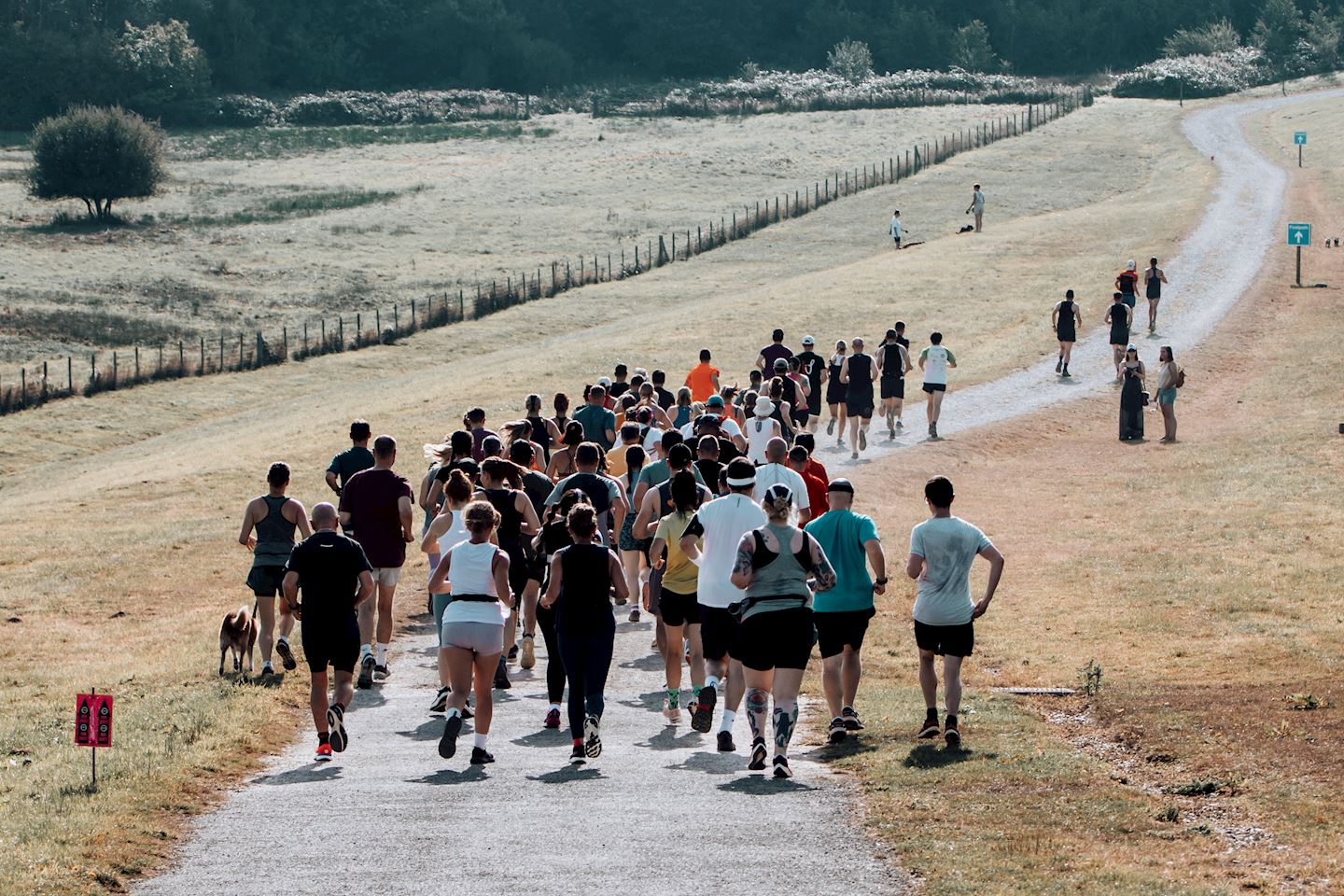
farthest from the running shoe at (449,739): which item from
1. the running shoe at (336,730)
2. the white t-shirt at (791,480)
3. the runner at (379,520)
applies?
the white t-shirt at (791,480)

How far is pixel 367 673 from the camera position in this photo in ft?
49.4

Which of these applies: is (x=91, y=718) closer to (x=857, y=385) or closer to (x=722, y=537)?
(x=722, y=537)

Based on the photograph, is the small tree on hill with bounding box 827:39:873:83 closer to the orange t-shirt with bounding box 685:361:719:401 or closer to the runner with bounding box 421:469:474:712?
the orange t-shirt with bounding box 685:361:719:401

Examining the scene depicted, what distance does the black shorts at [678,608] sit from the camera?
1322cm

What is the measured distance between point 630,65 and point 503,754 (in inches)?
5422

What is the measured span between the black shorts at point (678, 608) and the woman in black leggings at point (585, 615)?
1.17 m

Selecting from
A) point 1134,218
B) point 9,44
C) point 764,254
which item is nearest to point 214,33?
point 9,44

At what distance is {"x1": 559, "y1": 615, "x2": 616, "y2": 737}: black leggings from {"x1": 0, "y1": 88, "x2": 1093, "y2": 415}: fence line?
1395 inches

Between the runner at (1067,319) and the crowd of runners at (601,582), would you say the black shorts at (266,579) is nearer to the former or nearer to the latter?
the crowd of runners at (601,582)

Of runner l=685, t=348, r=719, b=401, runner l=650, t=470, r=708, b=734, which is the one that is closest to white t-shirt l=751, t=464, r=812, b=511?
runner l=650, t=470, r=708, b=734

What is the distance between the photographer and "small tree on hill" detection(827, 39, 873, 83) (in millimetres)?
134625

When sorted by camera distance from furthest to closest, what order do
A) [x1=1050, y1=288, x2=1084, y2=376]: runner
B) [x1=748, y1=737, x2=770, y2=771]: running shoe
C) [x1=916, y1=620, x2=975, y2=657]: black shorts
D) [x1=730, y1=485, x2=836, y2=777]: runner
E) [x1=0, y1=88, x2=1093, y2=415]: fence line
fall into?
[x1=0, y1=88, x2=1093, y2=415]: fence line, [x1=1050, y1=288, x2=1084, y2=376]: runner, [x1=916, y1=620, x2=975, y2=657]: black shorts, [x1=748, y1=737, x2=770, y2=771]: running shoe, [x1=730, y1=485, x2=836, y2=777]: runner

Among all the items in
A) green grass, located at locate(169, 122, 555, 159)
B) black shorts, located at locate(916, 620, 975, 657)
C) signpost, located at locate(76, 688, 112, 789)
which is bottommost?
signpost, located at locate(76, 688, 112, 789)

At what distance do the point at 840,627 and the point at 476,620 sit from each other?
2.67m
